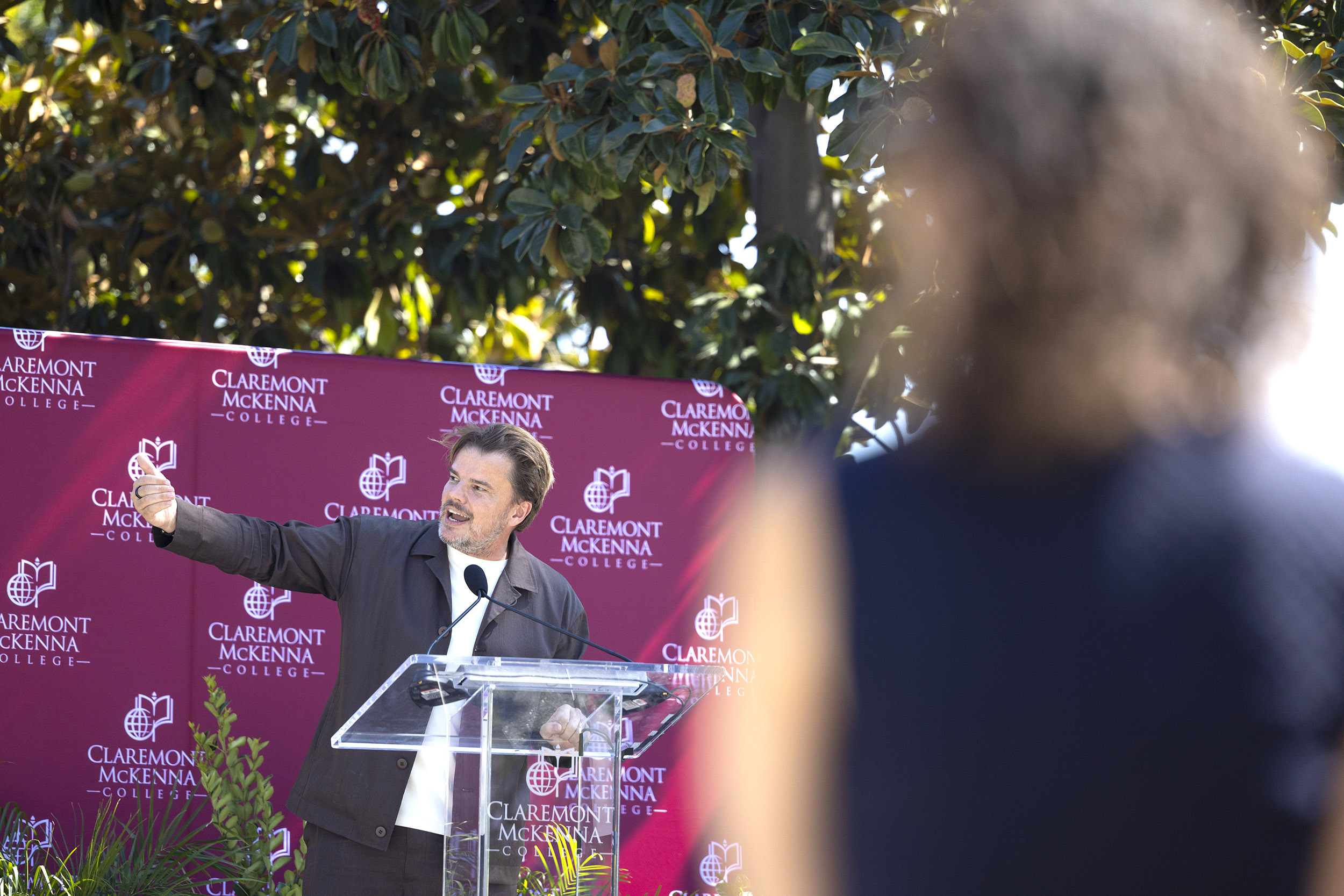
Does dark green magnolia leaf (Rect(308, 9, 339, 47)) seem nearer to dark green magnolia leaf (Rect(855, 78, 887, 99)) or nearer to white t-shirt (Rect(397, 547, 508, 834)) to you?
dark green magnolia leaf (Rect(855, 78, 887, 99))

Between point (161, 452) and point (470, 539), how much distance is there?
176cm

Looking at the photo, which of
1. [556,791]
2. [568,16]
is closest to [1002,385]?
[556,791]

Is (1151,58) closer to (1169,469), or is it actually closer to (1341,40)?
(1169,469)

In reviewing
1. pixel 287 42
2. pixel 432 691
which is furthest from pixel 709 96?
pixel 432 691

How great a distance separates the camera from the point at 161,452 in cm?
477

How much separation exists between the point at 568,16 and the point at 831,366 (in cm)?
211

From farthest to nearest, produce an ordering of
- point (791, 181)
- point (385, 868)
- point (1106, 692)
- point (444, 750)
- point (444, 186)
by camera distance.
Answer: point (444, 186) < point (791, 181) < point (385, 868) < point (444, 750) < point (1106, 692)

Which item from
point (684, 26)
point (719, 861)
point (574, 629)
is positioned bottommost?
point (719, 861)

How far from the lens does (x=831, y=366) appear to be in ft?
20.7

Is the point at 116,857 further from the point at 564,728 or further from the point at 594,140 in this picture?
the point at 594,140

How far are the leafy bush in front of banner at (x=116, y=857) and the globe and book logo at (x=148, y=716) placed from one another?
0.23 meters

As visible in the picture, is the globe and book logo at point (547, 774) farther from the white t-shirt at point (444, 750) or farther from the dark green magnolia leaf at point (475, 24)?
the dark green magnolia leaf at point (475, 24)

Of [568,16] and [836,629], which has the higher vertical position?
[568,16]

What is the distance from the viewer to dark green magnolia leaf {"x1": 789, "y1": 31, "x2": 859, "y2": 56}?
441cm
